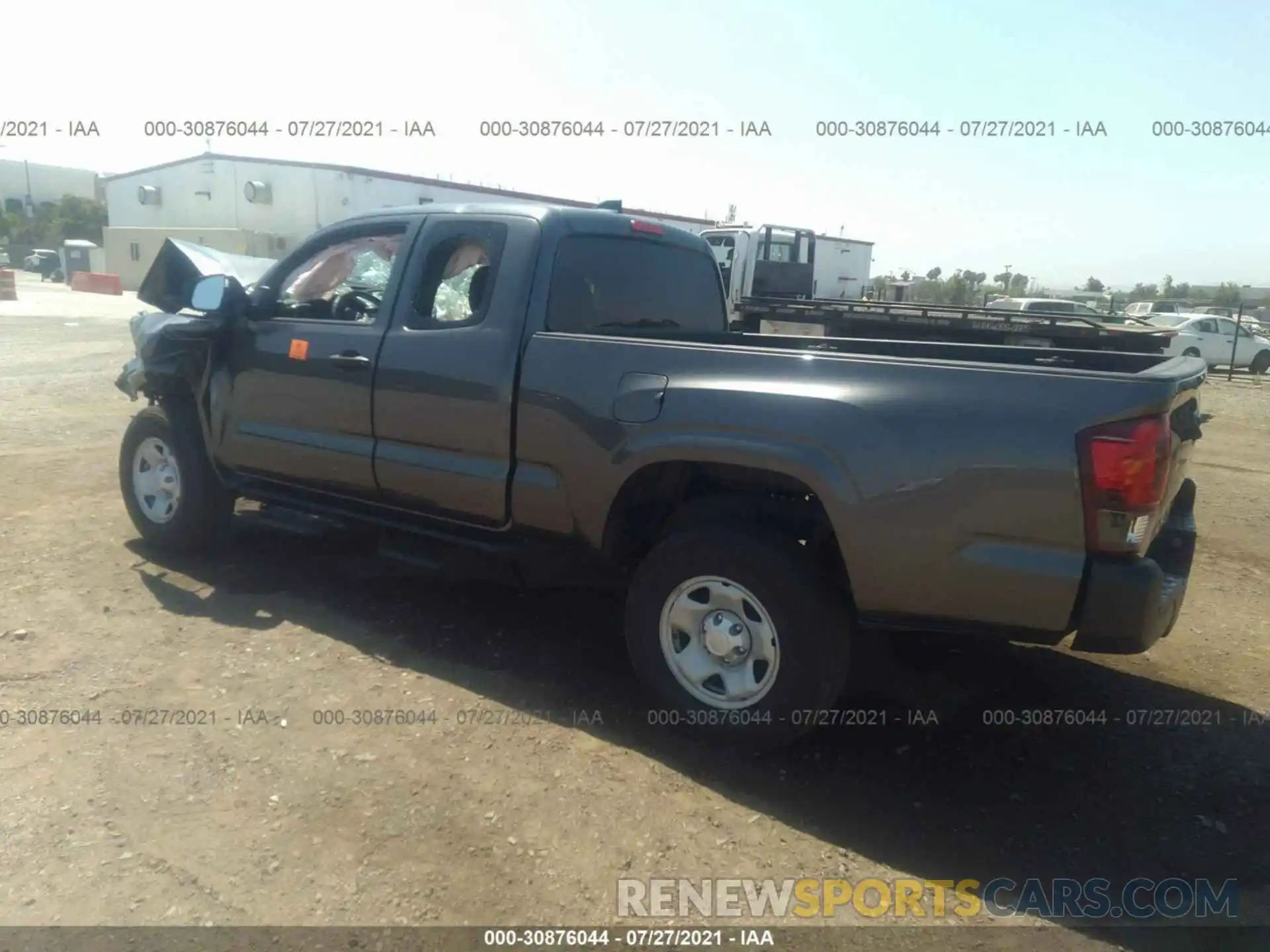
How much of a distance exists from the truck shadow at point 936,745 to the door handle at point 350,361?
1.21 metres

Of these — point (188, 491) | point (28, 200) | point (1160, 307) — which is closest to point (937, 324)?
point (188, 491)

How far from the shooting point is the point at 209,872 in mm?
2902

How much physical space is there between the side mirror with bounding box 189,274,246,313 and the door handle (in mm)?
785

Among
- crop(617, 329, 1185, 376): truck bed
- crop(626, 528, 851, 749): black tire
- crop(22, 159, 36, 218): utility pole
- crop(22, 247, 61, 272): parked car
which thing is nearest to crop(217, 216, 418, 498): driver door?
crop(617, 329, 1185, 376): truck bed

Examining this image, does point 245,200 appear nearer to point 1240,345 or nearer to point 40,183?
point 1240,345

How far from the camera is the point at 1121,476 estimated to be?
115 inches

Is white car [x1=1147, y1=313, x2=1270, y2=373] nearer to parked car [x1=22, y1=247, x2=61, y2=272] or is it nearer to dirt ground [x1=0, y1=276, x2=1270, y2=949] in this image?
dirt ground [x1=0, y1=276, x2=1270, y2=949]

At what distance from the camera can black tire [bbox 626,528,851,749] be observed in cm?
341

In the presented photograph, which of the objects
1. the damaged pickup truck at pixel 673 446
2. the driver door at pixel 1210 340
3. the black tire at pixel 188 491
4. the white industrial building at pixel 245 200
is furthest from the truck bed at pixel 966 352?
the white industrial building at pixel 245 200

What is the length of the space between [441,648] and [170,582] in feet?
5.64

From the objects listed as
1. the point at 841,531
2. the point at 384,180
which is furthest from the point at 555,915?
the point at 384,180

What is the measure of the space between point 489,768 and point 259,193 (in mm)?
38799

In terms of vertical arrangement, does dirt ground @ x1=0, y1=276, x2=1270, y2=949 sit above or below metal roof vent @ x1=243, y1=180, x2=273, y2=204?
below

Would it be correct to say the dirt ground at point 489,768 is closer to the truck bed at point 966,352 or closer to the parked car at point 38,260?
the truck bed at point 966,352
